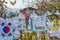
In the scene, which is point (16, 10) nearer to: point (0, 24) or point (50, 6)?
point (0, 24)

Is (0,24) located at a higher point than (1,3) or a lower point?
lower

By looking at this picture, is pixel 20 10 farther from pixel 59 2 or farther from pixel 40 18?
pixel 59 2


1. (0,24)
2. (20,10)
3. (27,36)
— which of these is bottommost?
(27,36)

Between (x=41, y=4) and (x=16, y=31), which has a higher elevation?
(x=41, y=4)

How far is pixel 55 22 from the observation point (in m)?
1.79

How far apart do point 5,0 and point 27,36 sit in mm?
401

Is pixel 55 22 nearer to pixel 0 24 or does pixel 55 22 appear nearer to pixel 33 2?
pixel 33 2

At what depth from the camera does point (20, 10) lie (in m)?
1.76

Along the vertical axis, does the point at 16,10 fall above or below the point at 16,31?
above

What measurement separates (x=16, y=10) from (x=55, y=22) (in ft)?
1.29

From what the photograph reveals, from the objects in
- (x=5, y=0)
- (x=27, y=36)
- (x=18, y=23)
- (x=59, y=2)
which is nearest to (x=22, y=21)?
(x=18, y=23)

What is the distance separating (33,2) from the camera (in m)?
1.78

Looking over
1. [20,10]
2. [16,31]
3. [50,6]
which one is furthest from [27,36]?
[50,6]

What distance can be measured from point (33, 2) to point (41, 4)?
8cm
